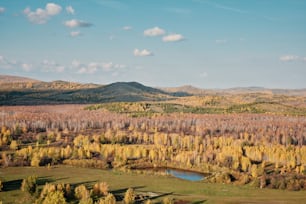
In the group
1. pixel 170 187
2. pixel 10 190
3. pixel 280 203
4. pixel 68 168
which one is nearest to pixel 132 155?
pixel 68 168

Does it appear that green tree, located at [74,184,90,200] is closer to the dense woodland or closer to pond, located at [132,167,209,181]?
the dense woodland

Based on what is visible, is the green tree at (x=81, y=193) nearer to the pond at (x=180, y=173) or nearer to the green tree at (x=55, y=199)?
the green tree at (x=55, y=199)

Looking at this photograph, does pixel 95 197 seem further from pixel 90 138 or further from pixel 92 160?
pixel 90 138

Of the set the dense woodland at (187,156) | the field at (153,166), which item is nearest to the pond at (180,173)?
the field at (153,166)

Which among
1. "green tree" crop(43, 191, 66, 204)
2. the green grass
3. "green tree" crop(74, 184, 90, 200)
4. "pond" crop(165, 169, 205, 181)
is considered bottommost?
"pond" crop(165, 169, 205, 181)

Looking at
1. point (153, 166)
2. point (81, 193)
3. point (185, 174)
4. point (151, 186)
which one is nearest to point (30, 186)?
point (81, 193)

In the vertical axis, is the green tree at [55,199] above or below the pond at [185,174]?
above

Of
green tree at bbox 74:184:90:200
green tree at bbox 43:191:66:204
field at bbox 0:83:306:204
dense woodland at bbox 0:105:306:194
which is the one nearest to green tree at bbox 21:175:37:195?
field at bbox 0:83:306:204

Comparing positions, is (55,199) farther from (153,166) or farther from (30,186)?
(153,166)
